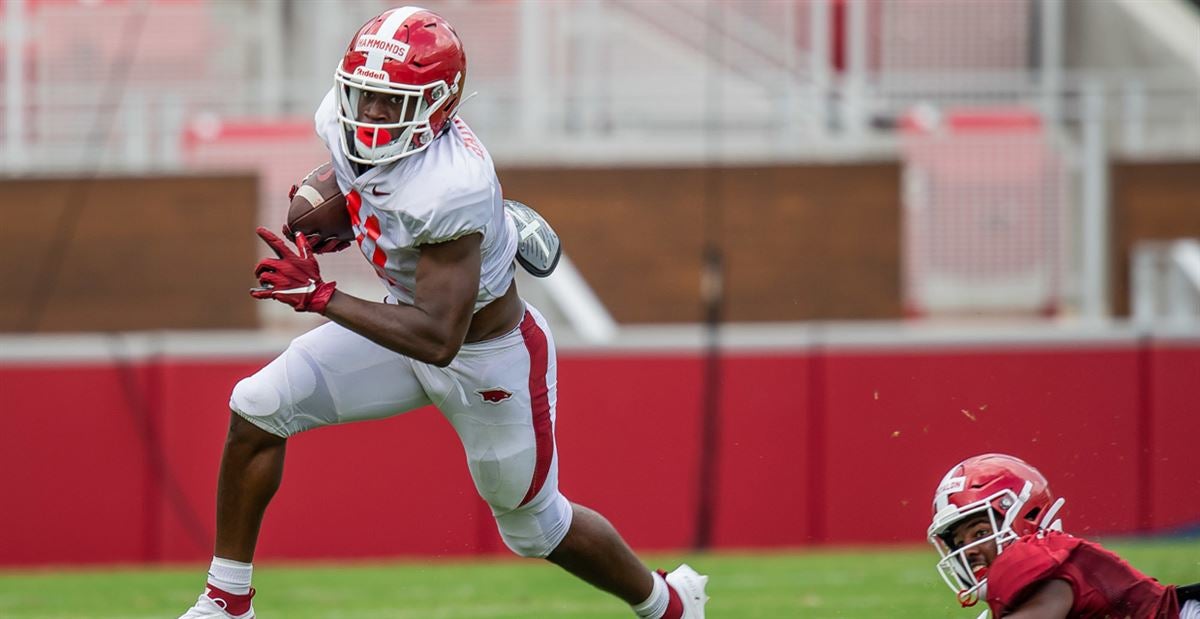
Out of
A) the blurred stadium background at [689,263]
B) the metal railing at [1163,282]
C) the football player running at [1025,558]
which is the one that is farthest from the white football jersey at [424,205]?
the metal railing at [1163,282]

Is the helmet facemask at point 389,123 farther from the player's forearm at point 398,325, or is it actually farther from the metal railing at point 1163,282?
the metal railing at point 1163,282

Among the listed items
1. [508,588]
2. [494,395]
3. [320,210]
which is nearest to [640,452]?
[508,588]

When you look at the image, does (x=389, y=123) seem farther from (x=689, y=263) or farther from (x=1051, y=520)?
(x=689, y=263)

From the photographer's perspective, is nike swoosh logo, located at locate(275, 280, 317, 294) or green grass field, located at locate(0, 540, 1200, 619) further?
green grass field, located at locate(0, 540, 1200, 619)

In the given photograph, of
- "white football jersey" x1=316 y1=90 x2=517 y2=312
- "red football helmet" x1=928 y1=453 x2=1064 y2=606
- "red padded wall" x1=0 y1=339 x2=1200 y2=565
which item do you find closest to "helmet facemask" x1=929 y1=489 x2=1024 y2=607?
"red football helmet" x1=928 y1=453 x2=1064 y2=606

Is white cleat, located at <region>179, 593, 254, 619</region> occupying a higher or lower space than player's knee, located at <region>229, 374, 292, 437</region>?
lower

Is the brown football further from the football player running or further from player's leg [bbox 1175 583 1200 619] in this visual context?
player's leg [bbox 1175 583 1200 619]

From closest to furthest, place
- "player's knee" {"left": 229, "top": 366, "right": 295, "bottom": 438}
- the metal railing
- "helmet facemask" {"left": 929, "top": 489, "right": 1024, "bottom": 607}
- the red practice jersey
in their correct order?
the red practice jersey, "helmet facemask" {"left": 929, "top": 489, "right": 1024, "bottom": 607}, "player's knee" {"left": 229, "top": 366, "right": 295, "bottom": 438}, the metal railing

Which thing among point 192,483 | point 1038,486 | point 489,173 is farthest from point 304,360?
point 192,483

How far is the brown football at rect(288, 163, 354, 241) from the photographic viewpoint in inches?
168

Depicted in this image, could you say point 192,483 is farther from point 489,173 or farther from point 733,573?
point 489,173

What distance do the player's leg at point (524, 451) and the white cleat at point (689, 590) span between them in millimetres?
126

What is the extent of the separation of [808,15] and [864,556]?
470cm

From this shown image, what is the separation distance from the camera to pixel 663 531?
813cm
